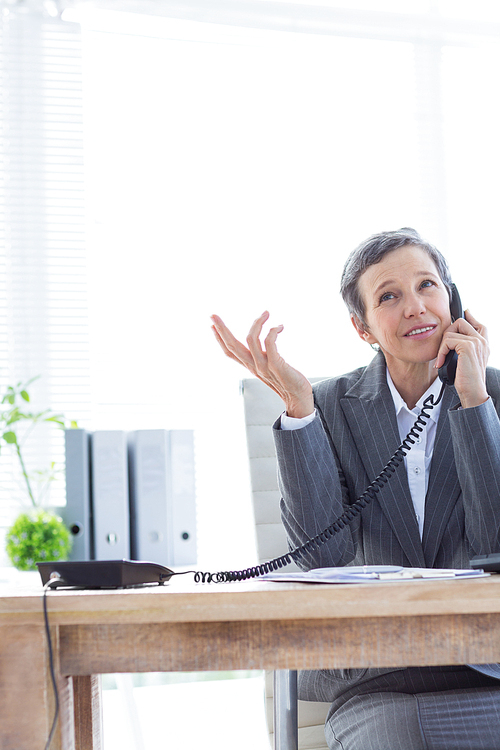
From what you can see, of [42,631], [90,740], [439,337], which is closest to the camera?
[42,631]

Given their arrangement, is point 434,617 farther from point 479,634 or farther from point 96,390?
point 96,390

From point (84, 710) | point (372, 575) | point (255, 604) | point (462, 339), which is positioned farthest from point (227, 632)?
point (462, 339)

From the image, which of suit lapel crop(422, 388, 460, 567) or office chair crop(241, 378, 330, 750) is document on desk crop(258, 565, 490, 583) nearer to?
suit lapel crop(422, 388, 460, 567)

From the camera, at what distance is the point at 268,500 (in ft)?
5.13

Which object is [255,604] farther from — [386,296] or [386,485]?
[386,296]

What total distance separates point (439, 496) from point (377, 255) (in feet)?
1.73

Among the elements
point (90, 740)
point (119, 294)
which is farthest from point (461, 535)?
point (119, 294)

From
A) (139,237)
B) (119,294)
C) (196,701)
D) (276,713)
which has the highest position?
(139,237)

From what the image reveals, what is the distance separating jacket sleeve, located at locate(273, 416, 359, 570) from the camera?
43.3 inches

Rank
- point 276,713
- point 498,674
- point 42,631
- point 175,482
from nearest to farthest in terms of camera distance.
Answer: point 42,631
point 498,674
point 276,713
point 175,482

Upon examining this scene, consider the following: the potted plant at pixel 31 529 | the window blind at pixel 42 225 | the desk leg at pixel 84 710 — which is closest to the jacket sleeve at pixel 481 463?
the desk leg at pixel 84 710

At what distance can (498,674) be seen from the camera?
1027 millimetres

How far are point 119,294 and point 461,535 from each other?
1.72 meters

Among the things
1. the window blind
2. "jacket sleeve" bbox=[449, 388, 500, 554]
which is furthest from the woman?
the window blind
